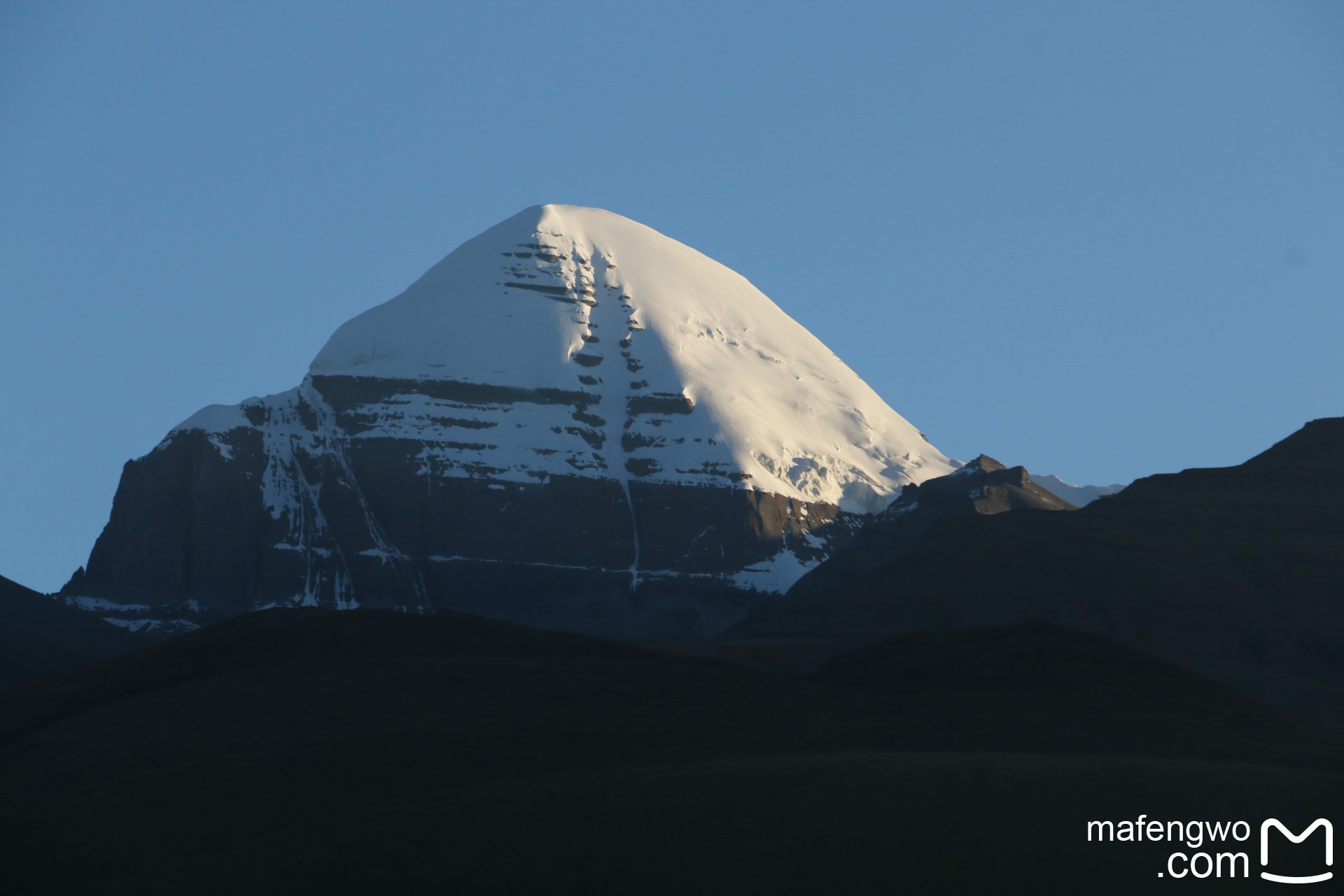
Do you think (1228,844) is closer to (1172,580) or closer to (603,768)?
(603,768)

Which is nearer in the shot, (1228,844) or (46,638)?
A: (1228,844)

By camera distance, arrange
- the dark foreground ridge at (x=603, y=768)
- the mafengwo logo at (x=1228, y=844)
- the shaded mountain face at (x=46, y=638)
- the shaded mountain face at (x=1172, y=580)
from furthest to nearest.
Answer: the shaded mountain face at (x=46, y=638)
the shaded mountain face at (x=1172, y=580)
the dark foreground ridge at (x=603, y=768)
the mafengwo logo at (x=1228, y=844)

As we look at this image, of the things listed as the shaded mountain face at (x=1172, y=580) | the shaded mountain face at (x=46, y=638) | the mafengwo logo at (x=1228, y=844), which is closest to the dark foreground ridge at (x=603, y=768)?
the mafengwo logo at (x=1228, y=844)

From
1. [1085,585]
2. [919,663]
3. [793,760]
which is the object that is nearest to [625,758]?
[793,760]

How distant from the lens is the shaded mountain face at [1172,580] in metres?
144

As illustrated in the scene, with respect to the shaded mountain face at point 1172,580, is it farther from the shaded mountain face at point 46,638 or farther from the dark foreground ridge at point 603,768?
the shaded mountain face at point 46,638

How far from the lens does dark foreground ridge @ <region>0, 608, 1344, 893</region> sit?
52906 millimetres

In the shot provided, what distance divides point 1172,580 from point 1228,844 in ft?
347

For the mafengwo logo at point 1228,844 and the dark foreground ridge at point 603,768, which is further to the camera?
the dark foreground ridge at point 603,768

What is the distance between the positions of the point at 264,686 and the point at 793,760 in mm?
33081

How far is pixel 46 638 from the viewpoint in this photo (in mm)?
177500

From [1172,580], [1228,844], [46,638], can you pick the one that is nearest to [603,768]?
[1228,844]

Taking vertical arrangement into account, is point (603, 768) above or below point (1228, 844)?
above

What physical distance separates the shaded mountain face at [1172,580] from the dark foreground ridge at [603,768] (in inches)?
1861
